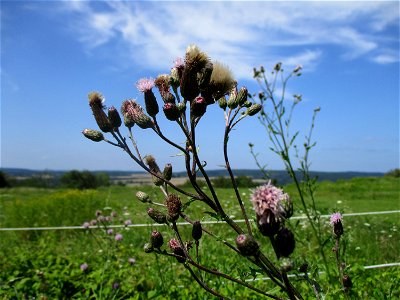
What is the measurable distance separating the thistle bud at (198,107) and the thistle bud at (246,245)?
0.57m

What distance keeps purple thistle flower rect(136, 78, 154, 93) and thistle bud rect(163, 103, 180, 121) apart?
37cm

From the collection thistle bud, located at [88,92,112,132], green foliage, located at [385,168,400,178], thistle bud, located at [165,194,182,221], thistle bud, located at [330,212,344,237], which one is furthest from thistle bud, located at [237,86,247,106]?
green foliage, located at [385,168,400,178]

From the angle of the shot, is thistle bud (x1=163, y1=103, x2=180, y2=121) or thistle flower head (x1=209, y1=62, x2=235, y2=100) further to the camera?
thistle flower head (x1=209, y1=62, x2=235, y2=100)

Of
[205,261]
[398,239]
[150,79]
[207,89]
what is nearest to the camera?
[207,89]

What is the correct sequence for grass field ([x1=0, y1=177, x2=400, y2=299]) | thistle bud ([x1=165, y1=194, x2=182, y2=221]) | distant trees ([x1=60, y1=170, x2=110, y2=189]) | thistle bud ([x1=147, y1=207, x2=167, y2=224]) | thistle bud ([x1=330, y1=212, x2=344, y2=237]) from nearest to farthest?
thistle bud ([x1=165, y1=194, x2=182, y2=221]) → thistle bud ([x1=147, y1=207, x2=167, y2=224]) → thistle bud ([x1=330, y1=212, x2=344, y2=237]) → grass field ([x1=0, y1=177, x2=400, y2=299]) → distant trees ([x1=60, y1=170, x2=110, y2=189])

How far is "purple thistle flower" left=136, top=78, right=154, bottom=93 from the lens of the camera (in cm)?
212

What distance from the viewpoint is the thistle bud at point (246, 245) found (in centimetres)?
141

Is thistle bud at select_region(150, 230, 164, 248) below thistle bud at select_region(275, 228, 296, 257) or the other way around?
below

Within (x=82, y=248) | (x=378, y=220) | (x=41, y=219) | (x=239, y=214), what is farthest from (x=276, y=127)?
(x=41, y=219)

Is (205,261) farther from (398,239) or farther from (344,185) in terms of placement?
(344,185)

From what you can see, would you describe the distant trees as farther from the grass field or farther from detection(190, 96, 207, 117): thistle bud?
detection(190, 96, 207, 117): thistle bud

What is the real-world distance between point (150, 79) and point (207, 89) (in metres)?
0.40

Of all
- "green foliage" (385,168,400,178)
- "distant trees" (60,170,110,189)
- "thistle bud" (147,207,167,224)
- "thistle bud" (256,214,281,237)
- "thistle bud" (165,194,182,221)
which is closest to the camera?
"thistle bud" (256,214,281,237)

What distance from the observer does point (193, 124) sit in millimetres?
1767
